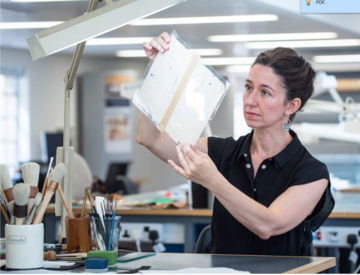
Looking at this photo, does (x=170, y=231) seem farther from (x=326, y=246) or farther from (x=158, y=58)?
(x=158, y=58)

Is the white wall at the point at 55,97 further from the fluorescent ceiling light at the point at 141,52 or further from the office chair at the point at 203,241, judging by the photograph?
the office chair at the point at 203,241

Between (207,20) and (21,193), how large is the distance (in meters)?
5.72

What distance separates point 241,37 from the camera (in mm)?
8273

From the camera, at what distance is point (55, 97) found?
10.8 meters

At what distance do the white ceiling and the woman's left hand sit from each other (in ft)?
14.7

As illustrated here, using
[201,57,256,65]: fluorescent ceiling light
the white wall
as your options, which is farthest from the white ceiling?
the white wall

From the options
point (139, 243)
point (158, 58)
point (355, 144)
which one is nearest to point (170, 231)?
point (139, 243)

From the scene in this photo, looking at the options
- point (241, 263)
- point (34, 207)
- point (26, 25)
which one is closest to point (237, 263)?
point (241, 263)

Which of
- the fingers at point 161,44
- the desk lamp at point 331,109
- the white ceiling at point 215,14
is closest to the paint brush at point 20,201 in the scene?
the fingers at point 161,44

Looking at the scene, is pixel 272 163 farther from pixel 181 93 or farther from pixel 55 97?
pixel 55 97

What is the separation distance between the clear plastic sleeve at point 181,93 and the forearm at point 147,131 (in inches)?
11.0

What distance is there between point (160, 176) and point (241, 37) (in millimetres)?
3617

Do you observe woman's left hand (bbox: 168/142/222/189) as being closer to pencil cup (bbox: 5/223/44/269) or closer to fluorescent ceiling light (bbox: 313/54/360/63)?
pencil cup (bbox: 5/223/44/269)

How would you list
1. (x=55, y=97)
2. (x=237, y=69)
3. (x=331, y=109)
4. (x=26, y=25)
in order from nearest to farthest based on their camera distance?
(x=331, y=109) < (x=26, y=25) < (x=55, y=97) < (x=237, y=69)
